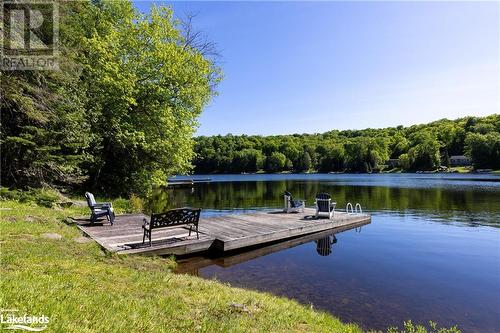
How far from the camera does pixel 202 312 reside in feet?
16.9

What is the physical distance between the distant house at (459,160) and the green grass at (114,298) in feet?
491

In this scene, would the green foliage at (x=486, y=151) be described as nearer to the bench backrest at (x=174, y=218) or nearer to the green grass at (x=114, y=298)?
the bench backrest at (x=174, y=218)

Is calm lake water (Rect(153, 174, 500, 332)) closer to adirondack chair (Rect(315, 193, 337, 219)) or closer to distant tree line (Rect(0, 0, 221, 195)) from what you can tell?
adirondack chair (Rect(315, 193, 337, 219))

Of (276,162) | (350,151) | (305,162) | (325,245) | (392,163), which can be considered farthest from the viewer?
(276,162)

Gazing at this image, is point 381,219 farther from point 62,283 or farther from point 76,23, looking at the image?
point 76,23

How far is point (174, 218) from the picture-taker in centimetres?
1065

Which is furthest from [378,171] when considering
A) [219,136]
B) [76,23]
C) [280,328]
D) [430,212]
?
[280,328]

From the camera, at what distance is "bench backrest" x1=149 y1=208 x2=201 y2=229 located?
10148 mm

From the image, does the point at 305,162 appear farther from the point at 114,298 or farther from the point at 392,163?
the point at 114,298

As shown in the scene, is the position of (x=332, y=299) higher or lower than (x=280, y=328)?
lower

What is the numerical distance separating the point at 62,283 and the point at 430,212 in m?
27.4

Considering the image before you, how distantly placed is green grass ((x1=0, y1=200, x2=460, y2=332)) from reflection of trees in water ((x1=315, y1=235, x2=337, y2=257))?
7466 mm

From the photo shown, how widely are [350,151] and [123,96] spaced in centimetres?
13954

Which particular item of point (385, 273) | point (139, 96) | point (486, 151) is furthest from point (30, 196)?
point (486, 151)
